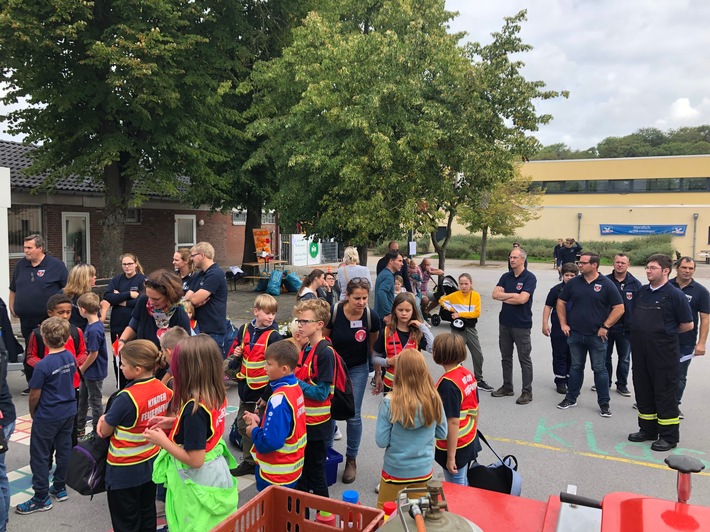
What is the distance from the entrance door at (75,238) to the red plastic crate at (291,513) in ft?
62.5

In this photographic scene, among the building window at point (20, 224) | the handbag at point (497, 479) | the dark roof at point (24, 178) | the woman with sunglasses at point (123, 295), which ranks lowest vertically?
the handbag at point (497, 479)

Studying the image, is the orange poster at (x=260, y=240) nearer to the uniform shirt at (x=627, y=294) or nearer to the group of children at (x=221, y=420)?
the uniform shirt at (x=627, y=294)

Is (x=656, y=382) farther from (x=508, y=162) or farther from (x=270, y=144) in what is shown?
(x=270, y=144)

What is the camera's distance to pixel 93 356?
5430 mm

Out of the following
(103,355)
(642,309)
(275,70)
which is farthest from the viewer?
(275,70)

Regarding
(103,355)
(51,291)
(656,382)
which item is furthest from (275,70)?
(656,382)

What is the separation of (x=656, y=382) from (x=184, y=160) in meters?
13.3

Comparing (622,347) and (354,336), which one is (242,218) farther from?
(354,336)

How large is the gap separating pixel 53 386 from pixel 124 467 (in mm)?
1262

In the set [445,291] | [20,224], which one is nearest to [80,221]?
[20,224]

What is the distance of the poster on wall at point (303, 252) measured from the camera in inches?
1244

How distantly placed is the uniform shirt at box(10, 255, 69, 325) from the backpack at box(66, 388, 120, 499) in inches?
162

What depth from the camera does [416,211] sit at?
14.5m

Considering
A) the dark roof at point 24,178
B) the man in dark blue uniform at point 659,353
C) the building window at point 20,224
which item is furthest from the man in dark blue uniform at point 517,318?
the building window at point 20,224
